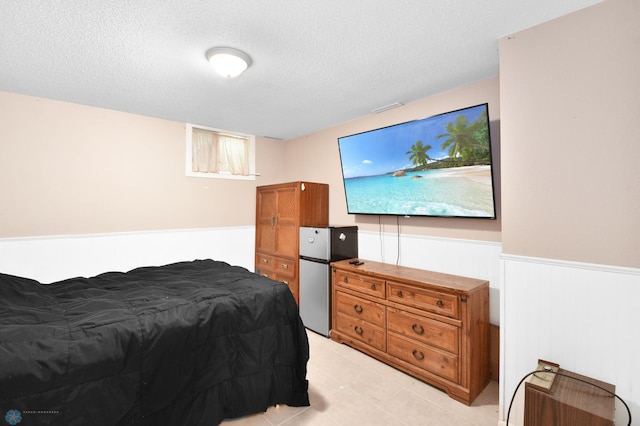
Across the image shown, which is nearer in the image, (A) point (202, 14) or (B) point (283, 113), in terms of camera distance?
(A) point (202, 14)

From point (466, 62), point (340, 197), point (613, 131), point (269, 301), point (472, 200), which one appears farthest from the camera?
point (340, 197)

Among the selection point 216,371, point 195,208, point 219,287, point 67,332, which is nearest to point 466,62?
point 219,287

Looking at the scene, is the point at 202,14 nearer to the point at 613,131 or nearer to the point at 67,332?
the point at 67,332

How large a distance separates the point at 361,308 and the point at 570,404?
1.72 meters

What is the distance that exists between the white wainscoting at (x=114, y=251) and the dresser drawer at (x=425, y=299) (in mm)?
2500

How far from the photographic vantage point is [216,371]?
6.09 feet

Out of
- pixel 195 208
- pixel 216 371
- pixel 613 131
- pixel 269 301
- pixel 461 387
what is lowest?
pixel 461 387

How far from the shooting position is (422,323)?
2447mm

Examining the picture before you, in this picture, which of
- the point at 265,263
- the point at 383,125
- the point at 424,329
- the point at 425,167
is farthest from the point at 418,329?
the point at 265,263

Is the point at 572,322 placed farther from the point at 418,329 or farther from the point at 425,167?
the point at 425,167

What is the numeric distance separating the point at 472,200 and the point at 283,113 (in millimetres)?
2269

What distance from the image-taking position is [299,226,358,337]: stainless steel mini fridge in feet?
10.9

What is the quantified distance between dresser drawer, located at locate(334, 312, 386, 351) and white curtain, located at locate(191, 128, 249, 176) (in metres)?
2.59

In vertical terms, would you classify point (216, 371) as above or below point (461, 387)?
above
